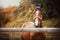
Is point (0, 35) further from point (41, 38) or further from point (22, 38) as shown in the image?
point (41, 38)

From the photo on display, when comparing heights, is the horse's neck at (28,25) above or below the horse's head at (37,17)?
below

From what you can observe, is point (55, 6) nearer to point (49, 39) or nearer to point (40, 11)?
point (40, 11)

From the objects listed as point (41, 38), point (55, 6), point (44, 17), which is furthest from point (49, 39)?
point (55, 6)

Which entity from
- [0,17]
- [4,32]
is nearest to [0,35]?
[4,32]

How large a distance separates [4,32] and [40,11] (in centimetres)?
40

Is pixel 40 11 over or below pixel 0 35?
over

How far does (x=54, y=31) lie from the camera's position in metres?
1.74

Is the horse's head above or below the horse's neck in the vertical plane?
above

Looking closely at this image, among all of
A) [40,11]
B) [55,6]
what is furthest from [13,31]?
[55,6]

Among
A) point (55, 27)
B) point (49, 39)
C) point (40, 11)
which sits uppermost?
point (40, 11)

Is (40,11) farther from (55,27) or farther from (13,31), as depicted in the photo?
(13,31)

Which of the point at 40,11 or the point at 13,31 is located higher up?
the point at 40,11

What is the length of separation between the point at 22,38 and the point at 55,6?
17.5 inches

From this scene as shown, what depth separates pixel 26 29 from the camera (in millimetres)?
1750
